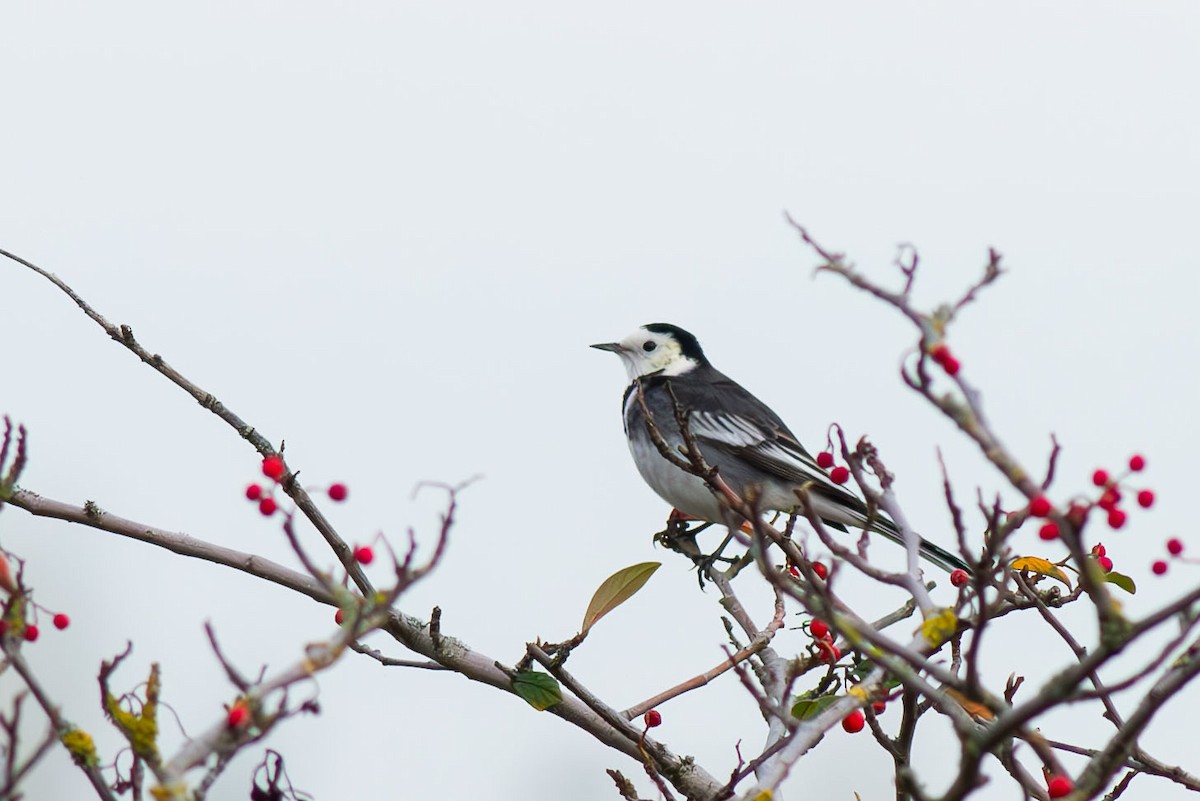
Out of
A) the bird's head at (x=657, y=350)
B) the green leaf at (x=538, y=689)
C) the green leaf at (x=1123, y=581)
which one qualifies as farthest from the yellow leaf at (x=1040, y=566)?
the bird's head at (x=657, y=350)

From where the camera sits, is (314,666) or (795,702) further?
(795,702)

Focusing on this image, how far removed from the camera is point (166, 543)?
4.24 metres

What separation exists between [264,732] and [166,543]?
2.13 m

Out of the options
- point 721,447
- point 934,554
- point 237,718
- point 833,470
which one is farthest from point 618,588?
point 721,447

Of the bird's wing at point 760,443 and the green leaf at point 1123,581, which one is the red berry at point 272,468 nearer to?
the green leaf at point 1123,581

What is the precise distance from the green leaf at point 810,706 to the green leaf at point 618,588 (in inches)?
34.8

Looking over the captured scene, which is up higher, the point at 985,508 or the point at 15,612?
the point at 15,612

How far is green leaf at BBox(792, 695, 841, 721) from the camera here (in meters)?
4.41

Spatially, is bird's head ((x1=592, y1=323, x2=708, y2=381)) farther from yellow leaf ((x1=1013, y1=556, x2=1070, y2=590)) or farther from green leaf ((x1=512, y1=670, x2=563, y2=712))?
green leaf ((x1=512, y1=670, x2=563, y2=712))

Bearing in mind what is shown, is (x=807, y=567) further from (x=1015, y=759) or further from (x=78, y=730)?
(x=1015, y=759)

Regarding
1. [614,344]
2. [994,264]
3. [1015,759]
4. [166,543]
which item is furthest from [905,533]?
[614,344]

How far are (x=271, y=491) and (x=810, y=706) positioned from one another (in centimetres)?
194

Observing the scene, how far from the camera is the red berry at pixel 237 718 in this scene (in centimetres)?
219

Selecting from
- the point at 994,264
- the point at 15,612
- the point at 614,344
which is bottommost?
the point at 994,264
